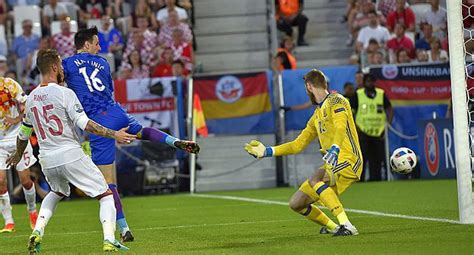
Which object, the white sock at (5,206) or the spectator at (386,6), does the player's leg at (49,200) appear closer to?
the white sock at (5,206)

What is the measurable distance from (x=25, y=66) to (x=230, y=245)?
628 inches

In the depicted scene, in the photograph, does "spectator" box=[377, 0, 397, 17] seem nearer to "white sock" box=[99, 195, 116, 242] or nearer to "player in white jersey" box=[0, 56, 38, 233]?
"player in white jersey" box=[0, 56, 38, 233]

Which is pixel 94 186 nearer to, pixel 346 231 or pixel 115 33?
pixel 346 231

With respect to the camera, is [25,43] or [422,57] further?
[25,43]

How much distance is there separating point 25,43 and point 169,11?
359cm

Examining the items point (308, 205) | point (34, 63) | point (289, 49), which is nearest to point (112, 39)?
point (34, 63)

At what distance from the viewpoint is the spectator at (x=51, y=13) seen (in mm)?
27922

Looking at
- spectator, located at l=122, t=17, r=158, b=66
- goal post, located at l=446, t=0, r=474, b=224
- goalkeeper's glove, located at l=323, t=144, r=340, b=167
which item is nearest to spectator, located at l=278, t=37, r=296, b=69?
spectator, located at l=122, t=17, r=158, b=66

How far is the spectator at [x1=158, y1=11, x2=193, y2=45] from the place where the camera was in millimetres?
26594

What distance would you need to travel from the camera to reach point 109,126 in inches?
484

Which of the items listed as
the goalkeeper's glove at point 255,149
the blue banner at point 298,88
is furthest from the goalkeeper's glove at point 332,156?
the blue banner at point 298,88

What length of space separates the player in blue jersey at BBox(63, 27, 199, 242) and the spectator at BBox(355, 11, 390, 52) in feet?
49.4

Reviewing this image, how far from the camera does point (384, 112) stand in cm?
2441

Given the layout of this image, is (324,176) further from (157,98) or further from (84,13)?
(84,13)
